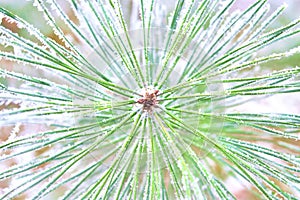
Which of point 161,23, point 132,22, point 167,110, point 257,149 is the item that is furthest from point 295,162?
point 132,22

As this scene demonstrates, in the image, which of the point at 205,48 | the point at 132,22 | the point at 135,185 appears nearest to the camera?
the point at 135,185

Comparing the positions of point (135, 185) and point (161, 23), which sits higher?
point (161, 23)

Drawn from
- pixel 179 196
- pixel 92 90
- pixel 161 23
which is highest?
pixel 161 23

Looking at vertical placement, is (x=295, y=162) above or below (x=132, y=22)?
below

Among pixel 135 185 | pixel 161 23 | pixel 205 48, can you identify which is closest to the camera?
pixel 135 185

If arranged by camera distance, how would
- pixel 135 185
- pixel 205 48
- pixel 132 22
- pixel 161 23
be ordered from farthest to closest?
1. pixel 132 22
2. pixel 161 23
3. pixel 205 48
4. pixel 135 185

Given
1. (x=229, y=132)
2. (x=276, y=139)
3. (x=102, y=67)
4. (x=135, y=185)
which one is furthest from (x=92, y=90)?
(x=276, y=139)

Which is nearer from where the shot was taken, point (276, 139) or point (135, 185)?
point (135, 185)

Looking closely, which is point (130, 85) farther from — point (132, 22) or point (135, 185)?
point (132, 22)

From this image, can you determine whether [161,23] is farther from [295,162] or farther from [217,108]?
[295,162]
